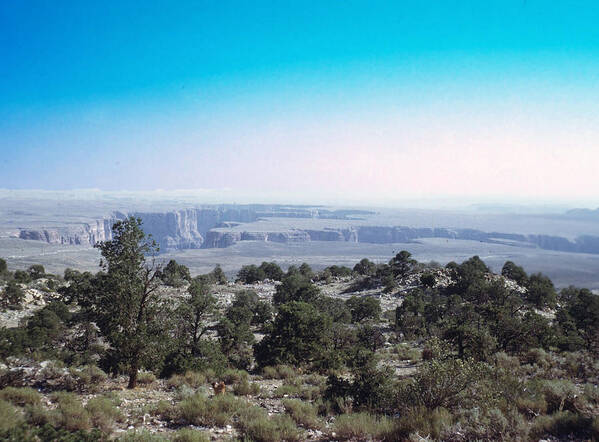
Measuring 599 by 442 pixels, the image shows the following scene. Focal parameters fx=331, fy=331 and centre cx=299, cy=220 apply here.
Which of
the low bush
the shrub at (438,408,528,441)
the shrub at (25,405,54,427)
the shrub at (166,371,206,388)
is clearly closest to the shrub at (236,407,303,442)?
the low bush

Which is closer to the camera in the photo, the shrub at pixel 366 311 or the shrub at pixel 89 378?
the shrub at pixel 89 378

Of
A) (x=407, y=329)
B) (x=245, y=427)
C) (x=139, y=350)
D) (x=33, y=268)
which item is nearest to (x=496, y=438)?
(x=245, y=427)

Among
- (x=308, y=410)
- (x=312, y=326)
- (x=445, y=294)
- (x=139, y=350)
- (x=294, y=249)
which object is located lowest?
(x=294, y=249)

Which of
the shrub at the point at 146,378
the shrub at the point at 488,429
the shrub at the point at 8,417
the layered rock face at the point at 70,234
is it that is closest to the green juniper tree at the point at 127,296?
the shrub at the point at 146,378

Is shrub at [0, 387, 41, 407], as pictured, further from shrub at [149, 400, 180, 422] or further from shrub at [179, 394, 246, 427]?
shrub at [179, 394, 246, 427]

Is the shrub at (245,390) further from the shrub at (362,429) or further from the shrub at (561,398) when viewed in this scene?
the shrub at (561,398)

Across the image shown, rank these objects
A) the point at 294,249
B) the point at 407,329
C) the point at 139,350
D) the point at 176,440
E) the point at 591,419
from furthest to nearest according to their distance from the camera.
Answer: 1. the point at 294,249
2. the point at 407,329
3. the point at 139,350
4. the point at 591,419
5. the point at 176,440

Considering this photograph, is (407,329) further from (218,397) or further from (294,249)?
(294,249)
